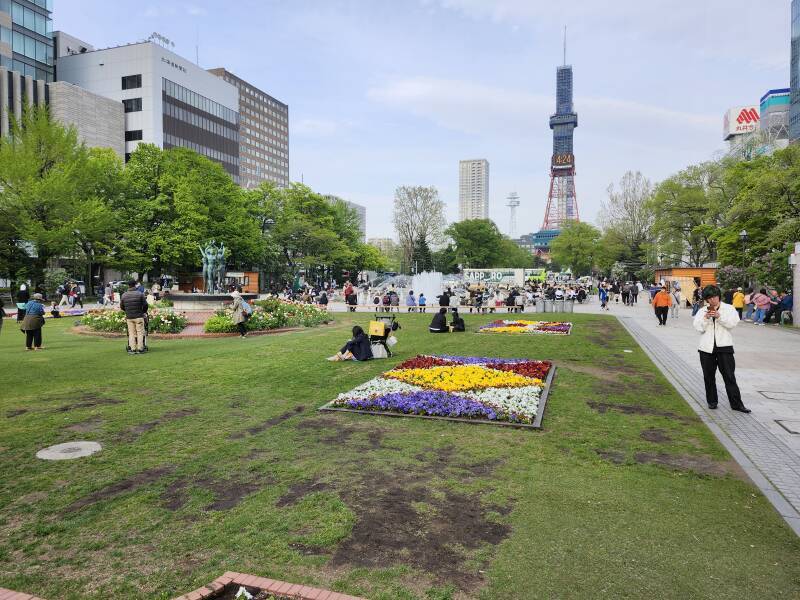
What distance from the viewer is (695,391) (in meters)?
10.3

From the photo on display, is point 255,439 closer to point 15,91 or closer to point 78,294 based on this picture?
point 78,294

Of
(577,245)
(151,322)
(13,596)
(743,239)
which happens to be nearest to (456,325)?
(151,322)

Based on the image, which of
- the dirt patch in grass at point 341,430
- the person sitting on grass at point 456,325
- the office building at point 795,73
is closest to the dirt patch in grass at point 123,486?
the dirt patch in grass at point 341,430

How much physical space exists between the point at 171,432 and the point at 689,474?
6.50 meters

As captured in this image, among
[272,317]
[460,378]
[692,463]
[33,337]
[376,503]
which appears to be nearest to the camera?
[376,503]

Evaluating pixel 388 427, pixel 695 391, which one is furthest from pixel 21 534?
pixel 695 391

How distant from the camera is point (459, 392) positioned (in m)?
9.53

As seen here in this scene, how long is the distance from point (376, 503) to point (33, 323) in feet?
46.5

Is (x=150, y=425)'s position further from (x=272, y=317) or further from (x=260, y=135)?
(x=260, y=135)

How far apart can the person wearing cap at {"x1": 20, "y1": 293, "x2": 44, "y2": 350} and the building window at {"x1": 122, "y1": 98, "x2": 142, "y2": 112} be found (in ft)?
213

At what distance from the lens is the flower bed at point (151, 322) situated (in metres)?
19.1

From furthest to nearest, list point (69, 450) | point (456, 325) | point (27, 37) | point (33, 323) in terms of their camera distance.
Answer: point (27, 37), point (456, 325), point (33, 323), point (69, 450)

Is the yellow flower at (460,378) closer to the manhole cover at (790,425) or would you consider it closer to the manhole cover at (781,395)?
the manhole cover at (790,425)

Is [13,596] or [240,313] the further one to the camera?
[240,313]
